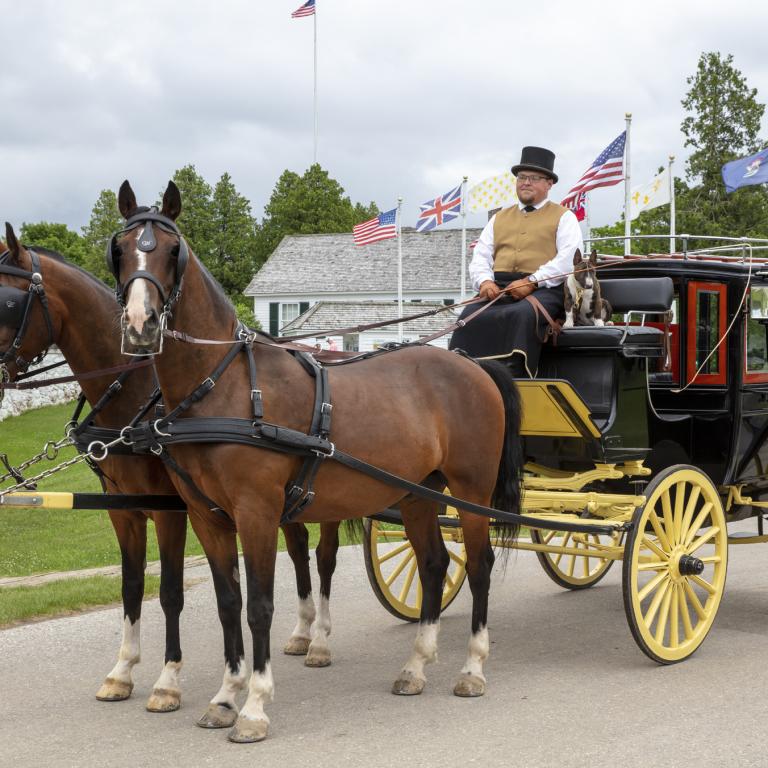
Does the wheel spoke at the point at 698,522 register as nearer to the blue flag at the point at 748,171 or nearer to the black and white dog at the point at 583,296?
the black and white dog at the point at 583,296

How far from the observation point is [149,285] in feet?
14.1

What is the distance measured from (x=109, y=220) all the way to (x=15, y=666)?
6554 centimetres

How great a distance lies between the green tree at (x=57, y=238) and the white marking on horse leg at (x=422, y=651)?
224 feet

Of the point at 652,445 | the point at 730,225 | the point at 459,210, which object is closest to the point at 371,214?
the point at 730,225

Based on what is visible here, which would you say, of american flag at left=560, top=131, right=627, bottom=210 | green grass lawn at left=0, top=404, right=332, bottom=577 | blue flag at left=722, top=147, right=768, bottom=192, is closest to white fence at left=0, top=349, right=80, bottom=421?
green grass lawn at left=0, top=404, right=332, bottom=577

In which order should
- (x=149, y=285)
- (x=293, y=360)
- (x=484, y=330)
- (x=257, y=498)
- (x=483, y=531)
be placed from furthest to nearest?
(x=484, y=330), (x=483, y=531), (x=293, y=360), (x=257, y=498), (x=149, y=285)

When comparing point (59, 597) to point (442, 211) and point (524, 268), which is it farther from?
point (442, 211)

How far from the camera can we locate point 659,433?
6.92 m

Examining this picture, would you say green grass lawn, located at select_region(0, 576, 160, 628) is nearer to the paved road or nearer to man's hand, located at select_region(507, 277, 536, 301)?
the paved road

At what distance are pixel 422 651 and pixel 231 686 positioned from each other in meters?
1.17

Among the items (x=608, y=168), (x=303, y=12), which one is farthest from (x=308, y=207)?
(x=608, y=168)

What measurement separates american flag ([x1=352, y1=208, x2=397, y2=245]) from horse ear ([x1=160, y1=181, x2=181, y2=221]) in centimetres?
2543

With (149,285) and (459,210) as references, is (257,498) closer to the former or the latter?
(149,285)

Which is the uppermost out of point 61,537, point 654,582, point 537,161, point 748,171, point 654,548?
point 748,171
